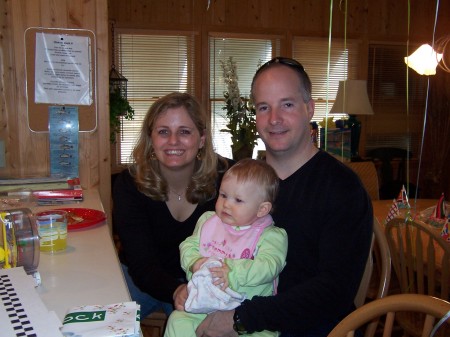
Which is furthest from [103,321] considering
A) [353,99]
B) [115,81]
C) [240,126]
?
[353,99]

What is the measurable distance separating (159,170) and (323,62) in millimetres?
4553

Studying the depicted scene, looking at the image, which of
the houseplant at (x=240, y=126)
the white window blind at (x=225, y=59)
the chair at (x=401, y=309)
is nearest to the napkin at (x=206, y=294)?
the chair at (x=401, y=309)

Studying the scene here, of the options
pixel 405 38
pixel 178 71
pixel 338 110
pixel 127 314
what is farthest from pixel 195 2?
pixel 127 314

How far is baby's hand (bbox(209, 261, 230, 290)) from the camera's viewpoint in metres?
1.25

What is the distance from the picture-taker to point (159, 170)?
5.84ft

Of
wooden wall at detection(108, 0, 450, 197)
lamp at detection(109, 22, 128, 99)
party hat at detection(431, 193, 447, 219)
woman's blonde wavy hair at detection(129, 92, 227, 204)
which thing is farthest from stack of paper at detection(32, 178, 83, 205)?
wooden wall at detection(108, 0, 450, 197)

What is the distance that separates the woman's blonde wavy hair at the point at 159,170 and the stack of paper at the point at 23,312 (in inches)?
30.8

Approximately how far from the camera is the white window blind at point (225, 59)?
18.0 feet

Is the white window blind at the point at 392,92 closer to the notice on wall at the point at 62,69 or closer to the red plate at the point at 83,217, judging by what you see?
the notice on wall at the point at 62,69

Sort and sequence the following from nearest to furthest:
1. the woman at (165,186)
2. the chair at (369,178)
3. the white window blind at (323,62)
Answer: the woman at (165,186) → the chair at (369,178) → the white window blind at (323,62)

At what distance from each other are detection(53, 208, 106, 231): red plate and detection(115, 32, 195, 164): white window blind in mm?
3604

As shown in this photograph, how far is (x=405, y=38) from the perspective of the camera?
5.95 metres

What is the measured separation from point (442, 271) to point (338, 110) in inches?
120

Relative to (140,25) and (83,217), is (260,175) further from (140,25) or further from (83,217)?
(140,25)
